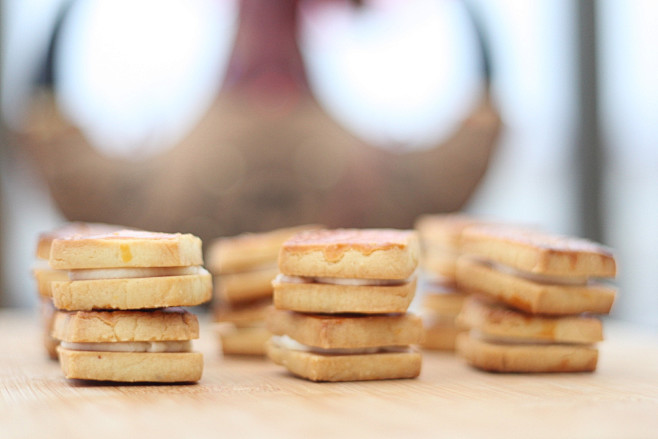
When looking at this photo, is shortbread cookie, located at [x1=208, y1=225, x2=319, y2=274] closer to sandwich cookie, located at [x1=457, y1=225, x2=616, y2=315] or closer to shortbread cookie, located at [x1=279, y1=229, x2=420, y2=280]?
shortbread cookie, located at [x1=279, y1=229, x2=420, y2=280]

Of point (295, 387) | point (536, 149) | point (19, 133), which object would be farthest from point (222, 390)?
point (536, 149)

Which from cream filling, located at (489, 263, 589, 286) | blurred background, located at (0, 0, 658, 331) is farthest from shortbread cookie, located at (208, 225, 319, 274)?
blurred background, located at (0, 0, 658, 331)

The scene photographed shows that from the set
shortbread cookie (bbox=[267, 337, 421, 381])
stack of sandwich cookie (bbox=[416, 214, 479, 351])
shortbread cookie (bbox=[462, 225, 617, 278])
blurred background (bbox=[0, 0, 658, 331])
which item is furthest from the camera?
blurred background (bbox=[0, 0, 658, 331])

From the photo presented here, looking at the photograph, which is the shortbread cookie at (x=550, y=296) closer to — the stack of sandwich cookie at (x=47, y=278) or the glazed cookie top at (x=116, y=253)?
the glazed cookie top at (x=116, y=253)

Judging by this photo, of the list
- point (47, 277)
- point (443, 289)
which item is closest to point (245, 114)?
point (443, 289)

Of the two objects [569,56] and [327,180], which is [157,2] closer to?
[327,180]

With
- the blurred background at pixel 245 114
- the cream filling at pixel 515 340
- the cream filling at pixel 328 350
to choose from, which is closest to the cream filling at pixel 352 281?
the cream filling at pixel 328 350

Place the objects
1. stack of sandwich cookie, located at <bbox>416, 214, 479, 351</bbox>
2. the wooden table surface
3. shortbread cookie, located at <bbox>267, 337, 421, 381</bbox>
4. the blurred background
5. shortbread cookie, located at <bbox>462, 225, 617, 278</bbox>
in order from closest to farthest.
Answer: the wooden table surface < shortbread cookie, located at <bbox>267, 337, 421, 381</bbox> < shortbread cookie, located at <bbox>462, 225, 617, 278</bbox> < stack of sandwich cookie, located at <bbox>416, 214, 479, 351</bbox> < the blurred background
